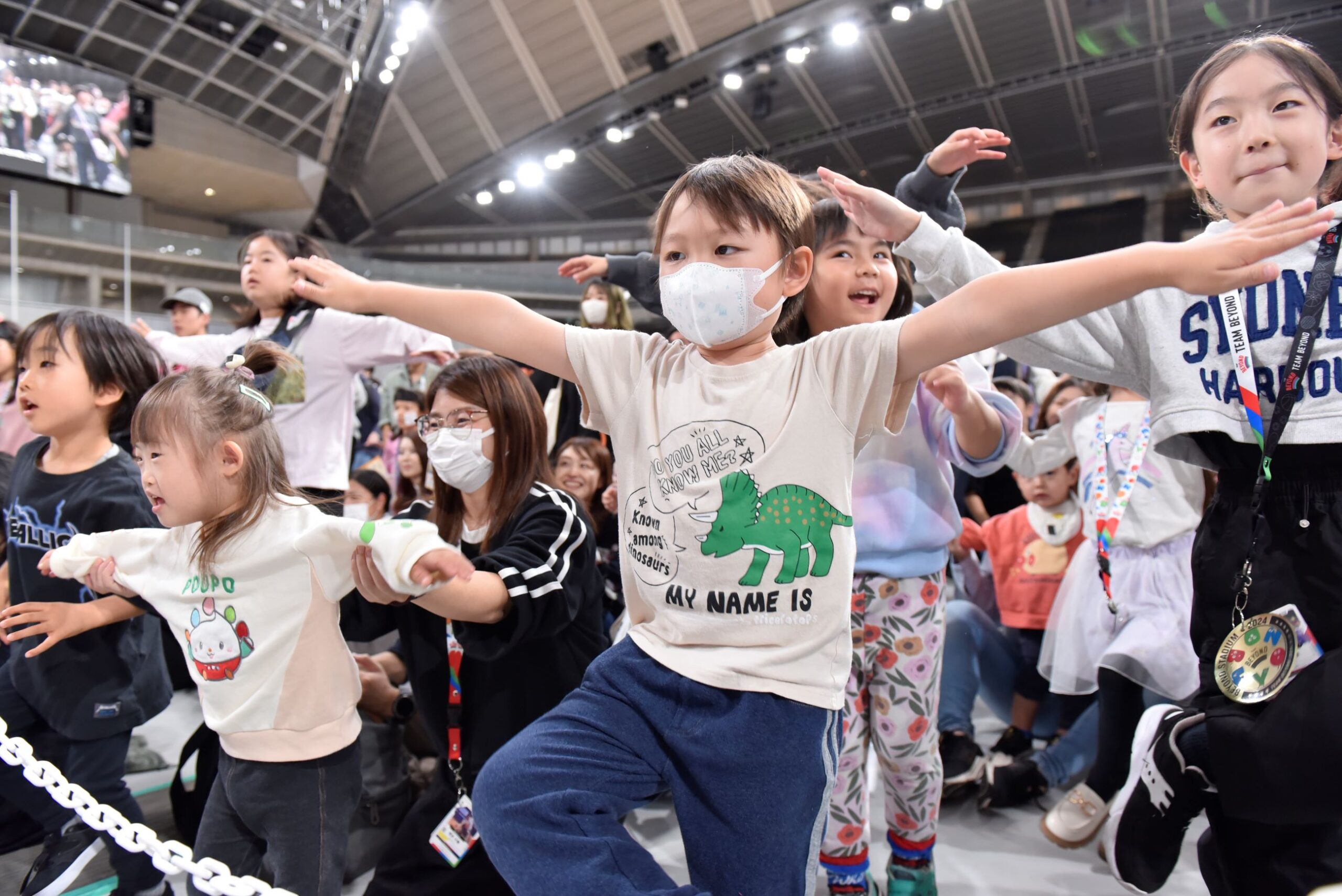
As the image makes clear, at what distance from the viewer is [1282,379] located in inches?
50.1

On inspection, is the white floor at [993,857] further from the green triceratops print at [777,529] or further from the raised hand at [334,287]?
the raised hand at [334,287]

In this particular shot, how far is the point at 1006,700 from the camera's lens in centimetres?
326

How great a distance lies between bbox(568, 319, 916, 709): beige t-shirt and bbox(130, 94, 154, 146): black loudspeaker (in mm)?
18323

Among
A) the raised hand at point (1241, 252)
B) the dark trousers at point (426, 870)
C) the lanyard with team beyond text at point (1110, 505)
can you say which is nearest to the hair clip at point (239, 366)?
the dark trousers at point (426, 870)

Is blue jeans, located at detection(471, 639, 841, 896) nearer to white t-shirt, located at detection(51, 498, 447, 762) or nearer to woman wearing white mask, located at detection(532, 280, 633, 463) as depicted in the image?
white t-shirt, located at detection(51, 498, 447, 762)

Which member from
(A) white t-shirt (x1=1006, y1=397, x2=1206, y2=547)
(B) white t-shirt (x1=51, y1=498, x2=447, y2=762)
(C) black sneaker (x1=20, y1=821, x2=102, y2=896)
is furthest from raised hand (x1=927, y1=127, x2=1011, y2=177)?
(C) black sneaker (x1=20, y1=821, x2=102, y2=896)

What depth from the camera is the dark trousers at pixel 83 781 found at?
2.05 meters

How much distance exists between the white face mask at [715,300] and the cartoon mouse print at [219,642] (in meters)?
1.10

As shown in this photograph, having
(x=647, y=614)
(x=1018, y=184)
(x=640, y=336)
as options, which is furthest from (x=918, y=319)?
(x=1018, y=184)

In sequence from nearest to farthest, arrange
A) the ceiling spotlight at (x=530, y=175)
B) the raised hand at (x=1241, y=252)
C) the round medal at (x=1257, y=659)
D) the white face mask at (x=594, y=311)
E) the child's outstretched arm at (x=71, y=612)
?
the raised hand at (x=1241, y=252), the round medal at (x=1257, y=659), the child's outstretched arm at (x=71, y=612), the white face mask at (x=594, y=311), the ceiling spotlight at (x=530, y=175)

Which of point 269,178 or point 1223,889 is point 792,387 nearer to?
point 1223,889

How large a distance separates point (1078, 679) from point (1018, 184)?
1628 cm

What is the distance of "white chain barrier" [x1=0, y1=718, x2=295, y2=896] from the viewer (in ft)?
4.17

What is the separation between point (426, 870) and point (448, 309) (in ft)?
4.52
